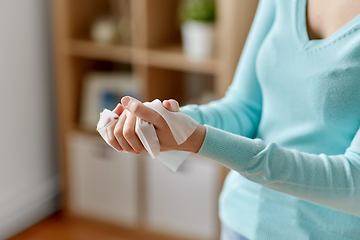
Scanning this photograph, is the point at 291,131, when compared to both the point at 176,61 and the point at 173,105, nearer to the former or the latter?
the point at 173,105

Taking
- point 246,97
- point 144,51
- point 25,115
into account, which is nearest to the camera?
point 246,97

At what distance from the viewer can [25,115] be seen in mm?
2125

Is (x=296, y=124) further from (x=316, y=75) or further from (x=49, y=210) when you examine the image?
(x=49, y=210)

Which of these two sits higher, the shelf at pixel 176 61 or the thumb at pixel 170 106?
the thumb at pixel 170 106

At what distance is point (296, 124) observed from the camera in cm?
83

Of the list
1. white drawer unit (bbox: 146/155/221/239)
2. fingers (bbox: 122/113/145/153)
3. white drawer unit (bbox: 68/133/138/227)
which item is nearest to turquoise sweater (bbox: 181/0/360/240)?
fingers (bbox: 122/113/145/153)

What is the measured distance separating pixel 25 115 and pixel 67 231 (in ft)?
2.08

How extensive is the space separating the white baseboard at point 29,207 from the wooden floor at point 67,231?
0.13 feet

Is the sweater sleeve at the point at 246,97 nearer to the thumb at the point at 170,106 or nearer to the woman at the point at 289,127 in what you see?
the woman at the point at 289,127

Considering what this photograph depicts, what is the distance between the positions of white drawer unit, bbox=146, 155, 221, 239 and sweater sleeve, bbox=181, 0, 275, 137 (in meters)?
0.93

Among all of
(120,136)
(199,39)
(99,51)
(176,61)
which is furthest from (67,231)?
(120,136)

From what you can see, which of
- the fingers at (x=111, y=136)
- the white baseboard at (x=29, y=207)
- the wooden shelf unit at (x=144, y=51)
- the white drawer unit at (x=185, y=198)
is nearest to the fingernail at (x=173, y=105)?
the fingers at (x=111, y=136)

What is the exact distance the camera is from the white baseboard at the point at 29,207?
6.77ft

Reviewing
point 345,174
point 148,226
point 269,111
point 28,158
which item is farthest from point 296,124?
point 28,158
